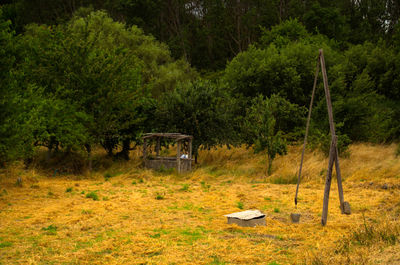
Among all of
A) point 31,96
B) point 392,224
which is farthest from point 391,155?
point 31,96

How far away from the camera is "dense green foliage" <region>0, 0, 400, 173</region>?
51.8 feet

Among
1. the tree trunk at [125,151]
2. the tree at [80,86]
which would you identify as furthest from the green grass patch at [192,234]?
the tree trunk at [125,151]

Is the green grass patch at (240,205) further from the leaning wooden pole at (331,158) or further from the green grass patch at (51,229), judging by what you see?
the green grass patch at (51,229)

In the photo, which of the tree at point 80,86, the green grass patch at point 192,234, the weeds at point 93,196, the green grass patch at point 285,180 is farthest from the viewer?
the tree at point 80,86

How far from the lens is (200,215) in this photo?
32.9 ft

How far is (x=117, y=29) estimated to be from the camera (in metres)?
32.9

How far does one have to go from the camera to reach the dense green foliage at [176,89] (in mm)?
15797

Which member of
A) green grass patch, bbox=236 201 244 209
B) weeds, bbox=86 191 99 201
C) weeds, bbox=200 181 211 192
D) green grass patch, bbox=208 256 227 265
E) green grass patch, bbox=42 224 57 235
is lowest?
weeds, bbox=200 181 211 192

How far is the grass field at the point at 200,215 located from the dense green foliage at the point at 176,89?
1596mm

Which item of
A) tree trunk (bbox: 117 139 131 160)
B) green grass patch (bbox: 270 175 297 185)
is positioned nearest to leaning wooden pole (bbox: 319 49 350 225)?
green grass patch (bbox: 270 175 297 185)

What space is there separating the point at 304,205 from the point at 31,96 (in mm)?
10085

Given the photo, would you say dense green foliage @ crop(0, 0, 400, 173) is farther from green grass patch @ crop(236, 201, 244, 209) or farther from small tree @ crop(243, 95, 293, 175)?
green grass patch @ crop(236, 201, 244, 209)

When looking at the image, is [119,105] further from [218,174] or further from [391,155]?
[391,155]

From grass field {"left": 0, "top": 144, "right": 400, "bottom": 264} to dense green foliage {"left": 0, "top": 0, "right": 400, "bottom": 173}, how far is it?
1596 millimetres
